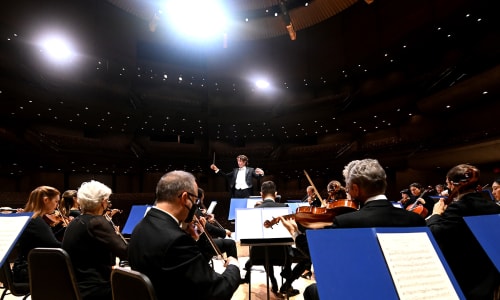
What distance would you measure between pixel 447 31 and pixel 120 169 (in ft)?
48.7

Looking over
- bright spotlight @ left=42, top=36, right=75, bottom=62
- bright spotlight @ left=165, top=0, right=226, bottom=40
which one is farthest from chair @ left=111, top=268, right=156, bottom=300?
bright spotlight @ left=42, top=36, right=75, bottom=62

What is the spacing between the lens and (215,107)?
17188 millimetres

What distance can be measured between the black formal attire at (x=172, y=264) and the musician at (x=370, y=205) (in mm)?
753

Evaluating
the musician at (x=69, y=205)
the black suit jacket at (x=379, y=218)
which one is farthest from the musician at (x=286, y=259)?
the musician at (x=69, y=205)

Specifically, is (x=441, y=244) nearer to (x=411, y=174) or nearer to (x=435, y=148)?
(x=435, y=148)

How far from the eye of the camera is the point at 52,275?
2.01 m

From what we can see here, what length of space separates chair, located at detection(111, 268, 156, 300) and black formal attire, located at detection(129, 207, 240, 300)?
0.12 metres

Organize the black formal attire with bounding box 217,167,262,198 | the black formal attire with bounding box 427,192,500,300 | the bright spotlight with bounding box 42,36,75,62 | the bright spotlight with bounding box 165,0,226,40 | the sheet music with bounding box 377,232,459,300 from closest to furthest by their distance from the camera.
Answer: the sheet music with bounding box 377,232,459,300 < the black formal attire with bounding box 427,192,500,300 < the black formal attire with bounding box 217,167,262,198 < the bright spotlight with bounding box 165,0,226,40 < the bright spotlight with bounding box 42,36,75,62

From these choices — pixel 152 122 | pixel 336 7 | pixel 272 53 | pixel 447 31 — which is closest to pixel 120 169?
pixel 152 122

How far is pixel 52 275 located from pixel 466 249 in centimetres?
268

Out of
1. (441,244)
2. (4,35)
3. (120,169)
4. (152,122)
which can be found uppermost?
(4,35)

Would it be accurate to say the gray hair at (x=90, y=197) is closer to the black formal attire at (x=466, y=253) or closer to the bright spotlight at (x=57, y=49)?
the black formal attire at (x=466, y=253)

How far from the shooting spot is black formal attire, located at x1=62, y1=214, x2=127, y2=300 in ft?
7.45

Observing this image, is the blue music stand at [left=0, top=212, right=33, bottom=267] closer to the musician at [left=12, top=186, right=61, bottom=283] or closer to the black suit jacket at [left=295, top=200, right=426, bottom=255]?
the musician at [left=12, top=186, right=61, bottom=283]
